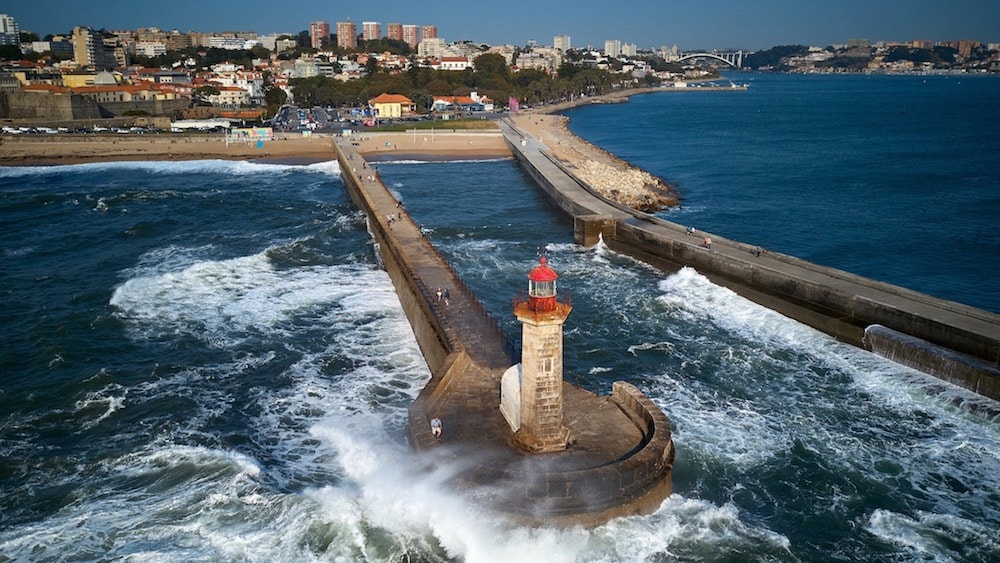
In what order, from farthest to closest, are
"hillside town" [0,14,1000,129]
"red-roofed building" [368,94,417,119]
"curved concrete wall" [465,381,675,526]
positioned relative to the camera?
"red-roofed building" [368,94,417,119]
"hillside town" [0,14,1000,129]
"curved concrete wall" [465,381,675,526]

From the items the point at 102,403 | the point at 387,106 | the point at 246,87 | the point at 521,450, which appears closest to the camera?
the point at 521,450

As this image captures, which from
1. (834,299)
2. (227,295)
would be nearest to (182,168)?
(227,295)

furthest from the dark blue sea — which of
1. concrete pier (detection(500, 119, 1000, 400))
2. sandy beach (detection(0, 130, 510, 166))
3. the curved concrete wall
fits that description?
Result: sandy beach (detection(0, 130, 510, 166))

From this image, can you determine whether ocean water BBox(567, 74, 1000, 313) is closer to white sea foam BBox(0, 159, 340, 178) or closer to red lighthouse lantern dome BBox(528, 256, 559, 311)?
red lighthouse lantern dome BBox(528, 256, 559, 311)

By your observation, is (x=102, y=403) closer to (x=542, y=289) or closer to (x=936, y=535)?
(x=542, y=289)

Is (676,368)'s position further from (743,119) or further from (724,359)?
(743,119)

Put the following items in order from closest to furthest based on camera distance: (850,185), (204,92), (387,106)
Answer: (850,185), (387,106), (204,92)

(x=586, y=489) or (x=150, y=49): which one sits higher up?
(x=150, y=49)
